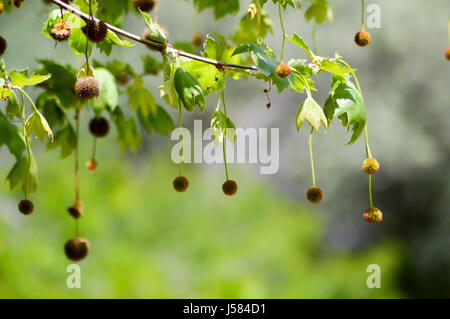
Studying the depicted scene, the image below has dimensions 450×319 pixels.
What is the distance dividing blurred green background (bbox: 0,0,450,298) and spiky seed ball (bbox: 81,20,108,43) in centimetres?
377

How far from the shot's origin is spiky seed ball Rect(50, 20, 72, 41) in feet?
4.05

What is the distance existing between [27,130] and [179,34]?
5.25 meters

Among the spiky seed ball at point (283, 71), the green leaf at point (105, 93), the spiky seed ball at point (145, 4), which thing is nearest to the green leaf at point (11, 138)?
the green leaf at point (105, 93)

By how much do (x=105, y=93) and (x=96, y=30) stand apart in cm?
35

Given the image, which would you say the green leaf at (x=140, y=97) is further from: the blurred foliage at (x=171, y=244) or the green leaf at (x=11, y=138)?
the blurred foliage at (x=171, y=244)

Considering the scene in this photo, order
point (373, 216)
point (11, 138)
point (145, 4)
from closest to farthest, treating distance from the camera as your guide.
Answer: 1. point (373, 216)
2. point (11, 138)
3. point (145, 4)

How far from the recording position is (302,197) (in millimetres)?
6820

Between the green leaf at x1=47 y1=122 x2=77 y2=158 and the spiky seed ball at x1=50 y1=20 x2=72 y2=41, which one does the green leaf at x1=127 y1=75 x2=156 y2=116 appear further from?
the spiky seed ball at x1=50 y1=20 x2=72 y2=41

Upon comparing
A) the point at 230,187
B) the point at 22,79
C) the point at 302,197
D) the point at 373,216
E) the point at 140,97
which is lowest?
the point at 373,216

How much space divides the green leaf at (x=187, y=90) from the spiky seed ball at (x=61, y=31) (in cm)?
27

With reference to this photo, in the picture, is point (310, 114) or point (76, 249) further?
point (76, 249)

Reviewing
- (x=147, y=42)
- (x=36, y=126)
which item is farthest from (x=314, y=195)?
(x=36, y=126)

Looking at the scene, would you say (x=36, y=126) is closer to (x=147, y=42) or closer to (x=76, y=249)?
(x=147, y=42)
